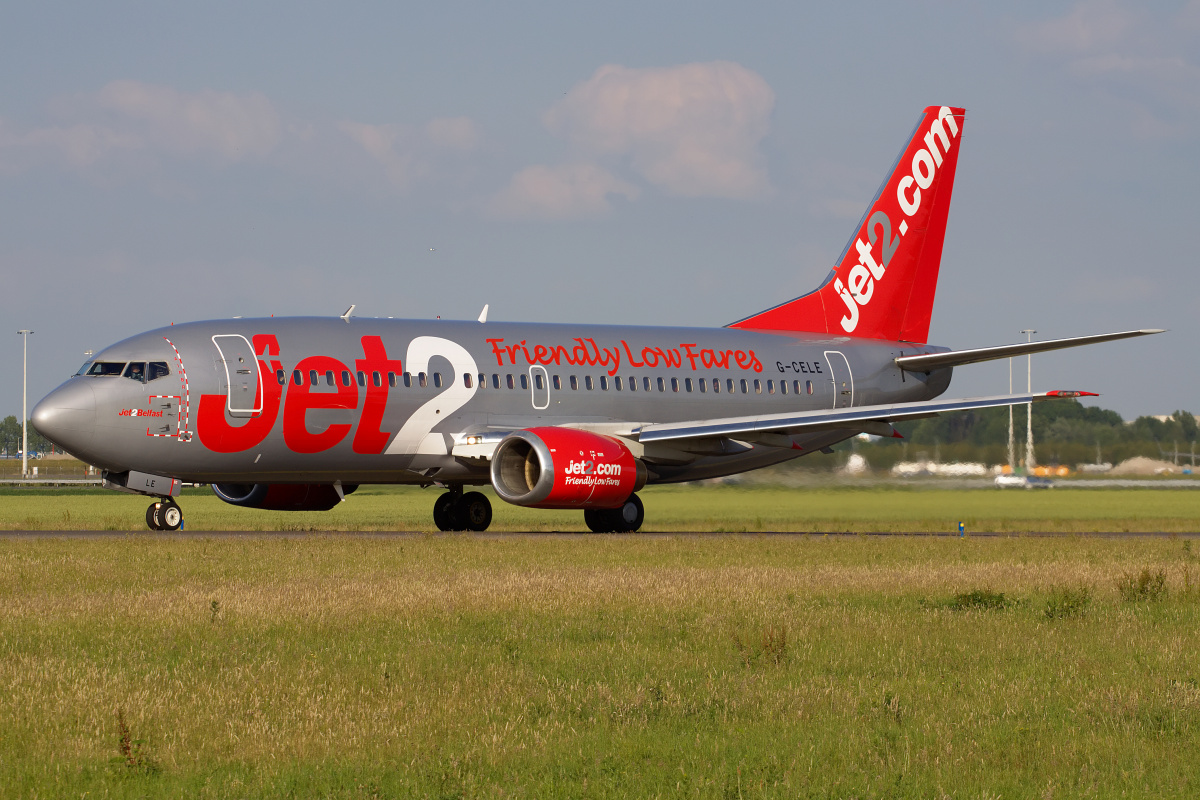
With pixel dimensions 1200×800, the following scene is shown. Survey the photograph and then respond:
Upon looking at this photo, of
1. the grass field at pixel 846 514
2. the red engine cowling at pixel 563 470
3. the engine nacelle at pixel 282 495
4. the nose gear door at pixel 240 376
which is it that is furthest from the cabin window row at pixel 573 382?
the engine nacelle at pixel 282 495

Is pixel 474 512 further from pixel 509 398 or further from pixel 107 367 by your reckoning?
pixel 107 367

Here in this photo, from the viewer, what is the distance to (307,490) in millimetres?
30094

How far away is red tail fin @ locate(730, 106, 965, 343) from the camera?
3531cm

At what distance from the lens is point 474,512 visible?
3012 centimetres

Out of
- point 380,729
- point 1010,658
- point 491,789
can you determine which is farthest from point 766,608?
point 491,789

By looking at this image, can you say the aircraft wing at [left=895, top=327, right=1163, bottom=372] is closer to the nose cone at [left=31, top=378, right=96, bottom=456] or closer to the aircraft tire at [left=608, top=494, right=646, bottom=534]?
the aircraft tire at [left=608, top=494, right=646, bottom=534]

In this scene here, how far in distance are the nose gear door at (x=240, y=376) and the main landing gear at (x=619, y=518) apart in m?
7.27

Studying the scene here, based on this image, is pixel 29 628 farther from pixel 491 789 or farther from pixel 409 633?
pixel 491 789

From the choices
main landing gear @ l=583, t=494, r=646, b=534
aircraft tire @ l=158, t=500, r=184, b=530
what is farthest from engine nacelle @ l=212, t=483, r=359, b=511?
main landing gear @ l=583, t=494, r=646, b=534

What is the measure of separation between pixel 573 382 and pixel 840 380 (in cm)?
716

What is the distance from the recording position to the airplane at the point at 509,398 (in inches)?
1002

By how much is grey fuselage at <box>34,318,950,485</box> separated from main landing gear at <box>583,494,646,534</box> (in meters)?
1.05

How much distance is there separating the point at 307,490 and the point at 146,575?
1313cm

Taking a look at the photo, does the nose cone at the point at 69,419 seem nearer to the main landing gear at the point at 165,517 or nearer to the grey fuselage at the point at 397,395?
the grey fuselage at the point at 397,395
